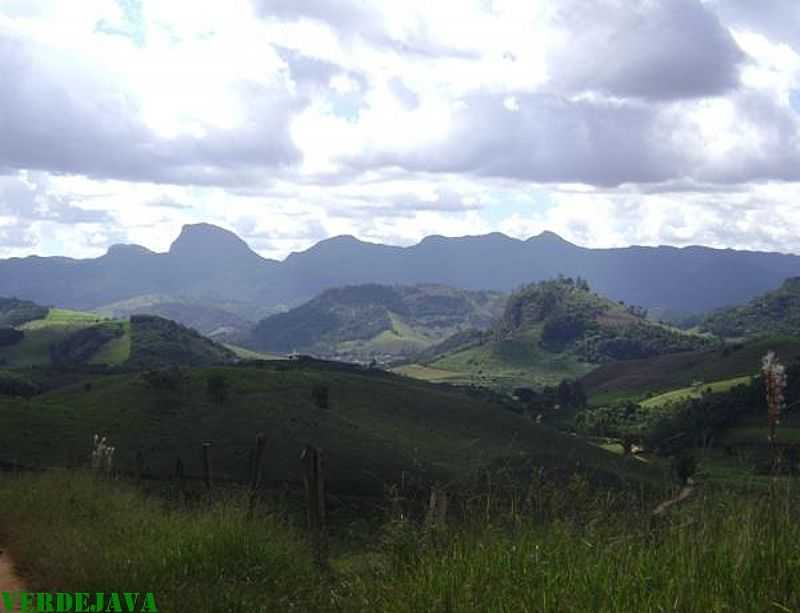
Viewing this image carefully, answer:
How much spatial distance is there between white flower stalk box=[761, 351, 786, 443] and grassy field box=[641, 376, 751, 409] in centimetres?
17370

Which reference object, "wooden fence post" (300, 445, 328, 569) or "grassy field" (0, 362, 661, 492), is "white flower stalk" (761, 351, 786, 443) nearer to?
"wooden fence post" (300, 445, 328, 569)

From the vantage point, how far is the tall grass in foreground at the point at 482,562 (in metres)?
5.30

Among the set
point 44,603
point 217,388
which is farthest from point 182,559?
point 217,388

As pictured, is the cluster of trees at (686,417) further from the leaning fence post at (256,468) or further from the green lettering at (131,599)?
the green lettering at (131,599)

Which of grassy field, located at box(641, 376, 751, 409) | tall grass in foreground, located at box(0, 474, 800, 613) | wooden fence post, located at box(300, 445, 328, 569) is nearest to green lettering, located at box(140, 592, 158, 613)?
tall grass in foreground, located at box(0, 474, 800, 613)

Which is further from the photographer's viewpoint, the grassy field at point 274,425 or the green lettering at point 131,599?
the grassy field at point 274,425

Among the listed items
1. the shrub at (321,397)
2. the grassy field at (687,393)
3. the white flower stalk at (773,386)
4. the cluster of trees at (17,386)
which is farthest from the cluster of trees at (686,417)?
the white flower stalk at (773,386)

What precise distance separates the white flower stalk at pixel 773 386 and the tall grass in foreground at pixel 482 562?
3.14 feet

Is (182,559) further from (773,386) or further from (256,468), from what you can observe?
(773,386)

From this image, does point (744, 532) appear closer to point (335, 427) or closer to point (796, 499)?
point (796, 499)

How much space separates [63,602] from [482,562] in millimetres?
4671

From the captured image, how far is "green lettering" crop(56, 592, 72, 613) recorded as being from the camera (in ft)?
28.0

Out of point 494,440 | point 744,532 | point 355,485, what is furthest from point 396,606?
point 494,440

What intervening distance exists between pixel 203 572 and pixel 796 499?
5.56 metres
